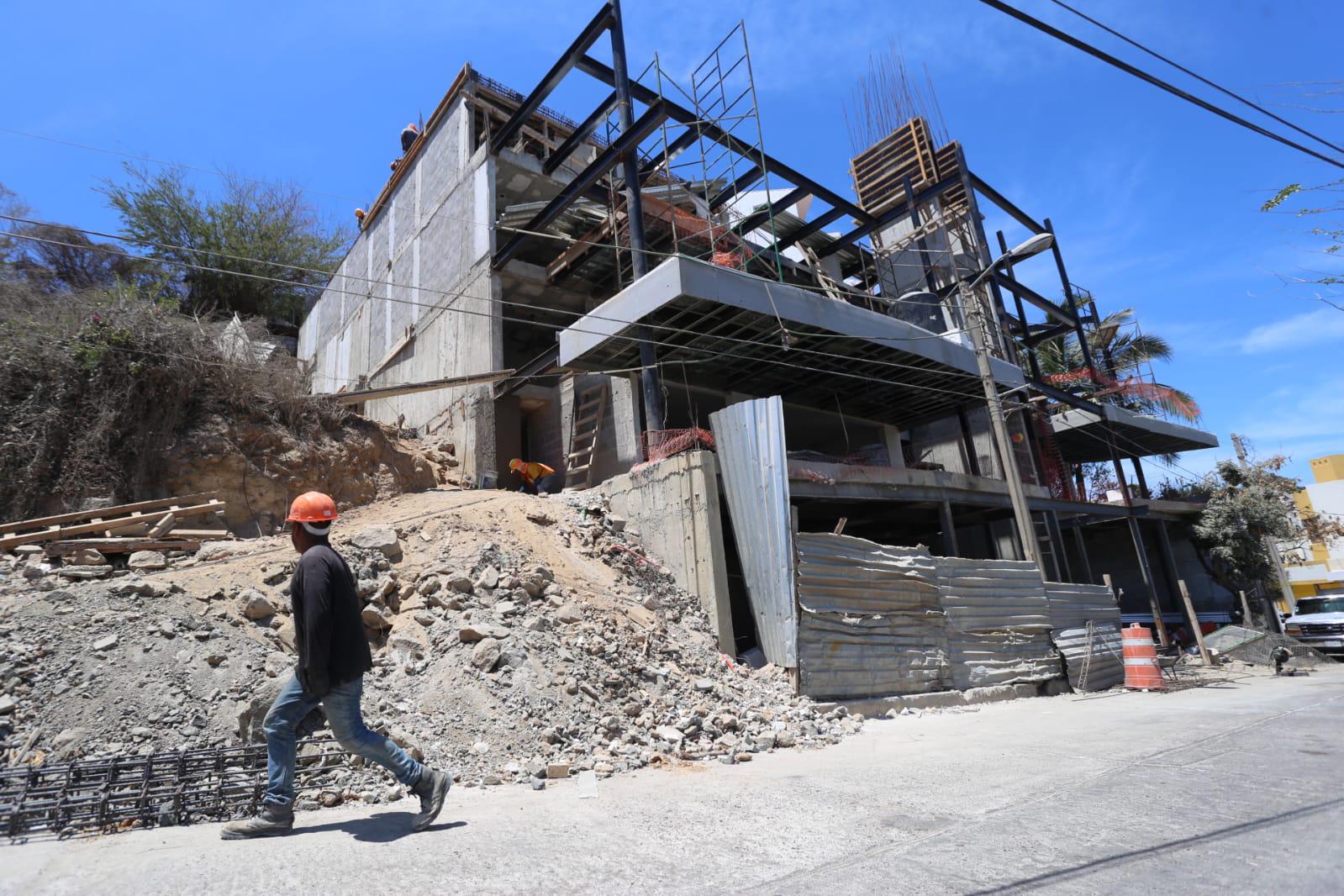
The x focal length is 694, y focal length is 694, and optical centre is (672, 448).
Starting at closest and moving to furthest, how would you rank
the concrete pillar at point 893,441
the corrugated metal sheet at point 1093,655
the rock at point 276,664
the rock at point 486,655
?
1. the rock at point 276,664
2. the rock at point 486,655
3. the corrugated metal sheet at point 1093,655
4. the concrete pillar at point 893,441

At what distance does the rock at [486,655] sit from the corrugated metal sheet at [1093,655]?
33.2ft

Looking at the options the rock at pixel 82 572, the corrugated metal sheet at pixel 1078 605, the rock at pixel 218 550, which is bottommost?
the corrugated metal sheet at pixel 1078 605

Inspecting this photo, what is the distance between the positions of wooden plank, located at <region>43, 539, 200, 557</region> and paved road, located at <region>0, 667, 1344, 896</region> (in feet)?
22.7

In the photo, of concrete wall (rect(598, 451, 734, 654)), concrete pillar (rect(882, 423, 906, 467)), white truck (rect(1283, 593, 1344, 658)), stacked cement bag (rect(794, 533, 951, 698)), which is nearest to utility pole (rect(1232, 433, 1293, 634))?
white truck (rect(1283, 593, 1344, 658))

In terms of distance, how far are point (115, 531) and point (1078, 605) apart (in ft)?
51.0

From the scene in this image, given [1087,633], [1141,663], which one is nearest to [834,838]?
[1141,663]

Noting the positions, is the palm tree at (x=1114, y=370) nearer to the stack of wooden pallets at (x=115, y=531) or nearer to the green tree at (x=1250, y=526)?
the green tree at (x=1250, y=526)

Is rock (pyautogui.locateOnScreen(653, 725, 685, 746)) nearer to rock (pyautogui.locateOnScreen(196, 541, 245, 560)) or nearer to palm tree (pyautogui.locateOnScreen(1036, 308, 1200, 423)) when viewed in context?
rock (pyautogui.locateOnScreen(196, 541, 245, 560))

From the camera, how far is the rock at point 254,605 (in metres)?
6.60

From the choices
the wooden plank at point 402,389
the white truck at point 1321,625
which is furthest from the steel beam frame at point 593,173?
the white truck at point 1321,625

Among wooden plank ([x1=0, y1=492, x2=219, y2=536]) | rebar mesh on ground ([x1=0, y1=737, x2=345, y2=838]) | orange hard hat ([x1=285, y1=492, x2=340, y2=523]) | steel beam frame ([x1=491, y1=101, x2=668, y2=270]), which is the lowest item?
rebar mesh on ground ([x1=0, y1=737, x2=345, y2=838])

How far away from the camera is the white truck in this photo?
52.2 ft

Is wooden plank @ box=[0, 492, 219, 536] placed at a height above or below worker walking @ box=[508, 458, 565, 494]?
below

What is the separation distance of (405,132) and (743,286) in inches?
753
